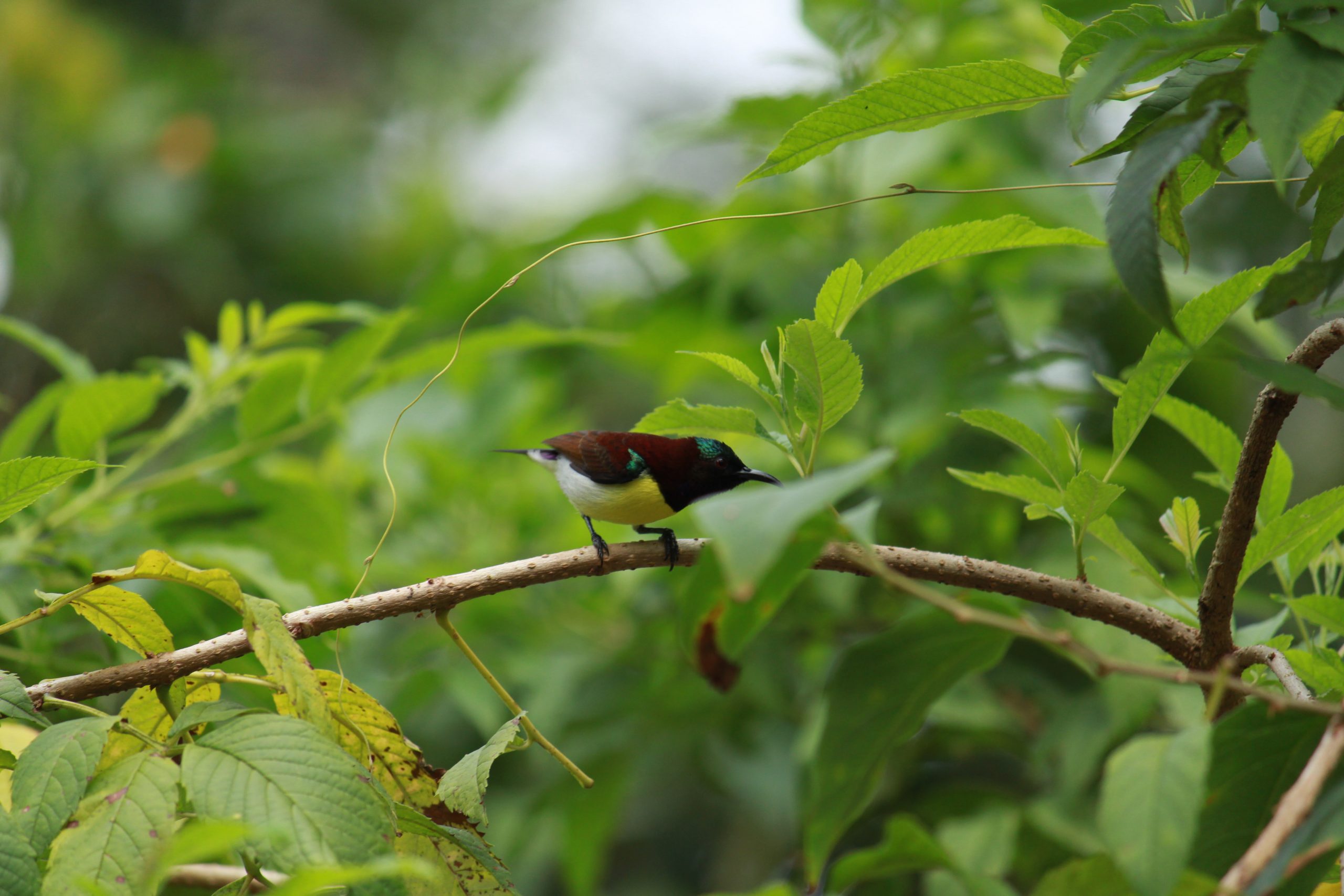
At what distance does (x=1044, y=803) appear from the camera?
1937 mm

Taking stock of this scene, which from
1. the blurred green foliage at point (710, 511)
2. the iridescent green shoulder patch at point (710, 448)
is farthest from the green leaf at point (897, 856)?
the iridescent green shoulder patch at point (710, 448)

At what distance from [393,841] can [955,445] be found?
1.80 meters

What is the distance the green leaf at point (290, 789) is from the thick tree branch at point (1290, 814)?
627 mm

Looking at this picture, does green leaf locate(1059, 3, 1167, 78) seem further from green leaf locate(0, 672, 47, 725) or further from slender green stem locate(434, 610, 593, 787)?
green leaf locate(0, 672, 47, 725)

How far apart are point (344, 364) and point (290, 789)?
1191 mm

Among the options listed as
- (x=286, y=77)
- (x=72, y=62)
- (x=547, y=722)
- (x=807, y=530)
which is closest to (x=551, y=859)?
(x=547, y=722)

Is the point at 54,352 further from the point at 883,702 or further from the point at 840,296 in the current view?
the point at 883,702

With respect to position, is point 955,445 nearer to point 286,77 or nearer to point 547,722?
point 547,722

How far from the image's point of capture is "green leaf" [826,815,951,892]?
30.8 inches

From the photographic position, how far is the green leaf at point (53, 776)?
31.4 inches

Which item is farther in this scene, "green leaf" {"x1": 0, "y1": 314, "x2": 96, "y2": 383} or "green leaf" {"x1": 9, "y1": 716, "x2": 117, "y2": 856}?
"green leaf" {"x1": 0, "y1": 314, "x2": 96, "y2": 383}

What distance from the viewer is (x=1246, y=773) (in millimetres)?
790

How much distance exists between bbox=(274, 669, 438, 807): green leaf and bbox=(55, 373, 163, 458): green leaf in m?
0.89

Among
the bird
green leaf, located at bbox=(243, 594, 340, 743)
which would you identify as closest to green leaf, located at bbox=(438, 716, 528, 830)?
green leaf, located at bbox=(243, 594, 340, 743)
